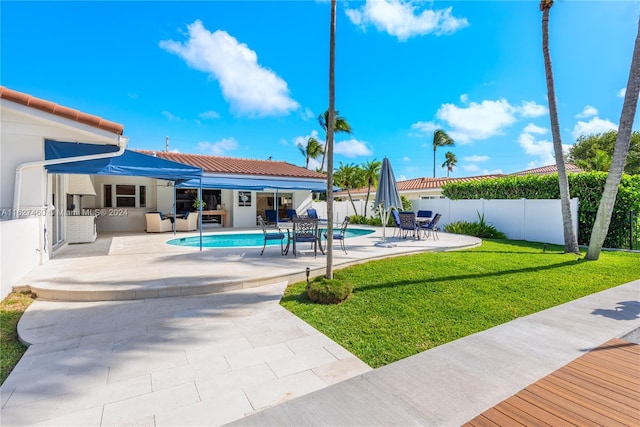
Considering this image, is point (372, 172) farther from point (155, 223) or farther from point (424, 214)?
point (155, 223)

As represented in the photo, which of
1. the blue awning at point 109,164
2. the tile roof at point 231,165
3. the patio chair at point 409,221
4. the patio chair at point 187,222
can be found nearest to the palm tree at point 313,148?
the tile roof at point 231,165

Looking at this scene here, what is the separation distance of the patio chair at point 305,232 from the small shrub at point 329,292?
357 cm

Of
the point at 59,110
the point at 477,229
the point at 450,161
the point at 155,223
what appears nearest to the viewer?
the point at 59,110

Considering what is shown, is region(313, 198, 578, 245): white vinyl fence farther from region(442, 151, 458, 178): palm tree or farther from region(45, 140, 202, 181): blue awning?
region(442, 151, 458, 178): palm tree

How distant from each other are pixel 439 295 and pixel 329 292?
7.43 feet

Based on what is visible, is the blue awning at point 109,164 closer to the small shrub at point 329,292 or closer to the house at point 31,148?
the house at point 31,148

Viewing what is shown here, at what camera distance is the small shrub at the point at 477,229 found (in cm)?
1537

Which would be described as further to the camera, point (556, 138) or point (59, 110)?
point (556, 138)

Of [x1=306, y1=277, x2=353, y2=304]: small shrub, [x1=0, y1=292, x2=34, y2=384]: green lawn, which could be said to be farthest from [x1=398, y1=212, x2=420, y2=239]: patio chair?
[x1=0, y1=292, x2=34, y2=384]: green lawn

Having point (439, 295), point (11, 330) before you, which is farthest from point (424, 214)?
point (11, 330)

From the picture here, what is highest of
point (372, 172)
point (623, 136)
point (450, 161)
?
point (450, 161)

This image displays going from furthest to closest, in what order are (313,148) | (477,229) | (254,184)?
(313,148) → (254,184) → (477,229)

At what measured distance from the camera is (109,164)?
9281 millimetres

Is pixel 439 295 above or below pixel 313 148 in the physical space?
below
